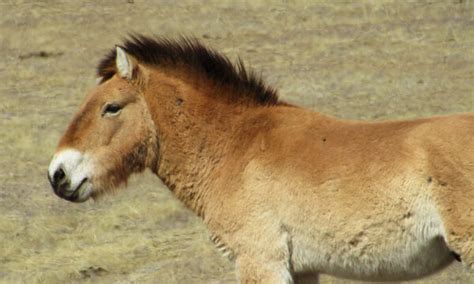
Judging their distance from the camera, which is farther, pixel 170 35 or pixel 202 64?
pixel 170 35

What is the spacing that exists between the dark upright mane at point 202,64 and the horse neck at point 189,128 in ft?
0.41

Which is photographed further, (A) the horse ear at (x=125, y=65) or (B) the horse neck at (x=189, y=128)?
(B) the horse neck at (x=189, y=128)

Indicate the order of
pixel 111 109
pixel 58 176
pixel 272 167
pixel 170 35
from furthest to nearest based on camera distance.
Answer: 1. pixel 170 35
2. pixel 111 109
3. pixel 58 176
4. pixel 272 167

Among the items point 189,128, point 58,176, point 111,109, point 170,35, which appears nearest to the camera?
point 58,176

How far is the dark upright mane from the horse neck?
4.9 inches

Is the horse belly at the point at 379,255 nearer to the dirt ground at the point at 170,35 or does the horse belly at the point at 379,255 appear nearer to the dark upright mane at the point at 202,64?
the dark upright mane at the point at 202,64

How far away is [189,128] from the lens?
303 inches

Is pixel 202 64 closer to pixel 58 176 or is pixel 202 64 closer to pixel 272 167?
pixel 272 167

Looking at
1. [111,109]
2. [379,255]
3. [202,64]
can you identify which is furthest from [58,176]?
[379,255]

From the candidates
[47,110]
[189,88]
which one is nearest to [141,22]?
[47,110]

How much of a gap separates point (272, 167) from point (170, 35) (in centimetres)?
1731

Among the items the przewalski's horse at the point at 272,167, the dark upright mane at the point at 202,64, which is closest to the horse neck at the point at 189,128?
the przewalski's horse at the point at 272,167

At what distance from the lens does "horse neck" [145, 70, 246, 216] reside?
7.64 m

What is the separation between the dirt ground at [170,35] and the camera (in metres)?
11.6
